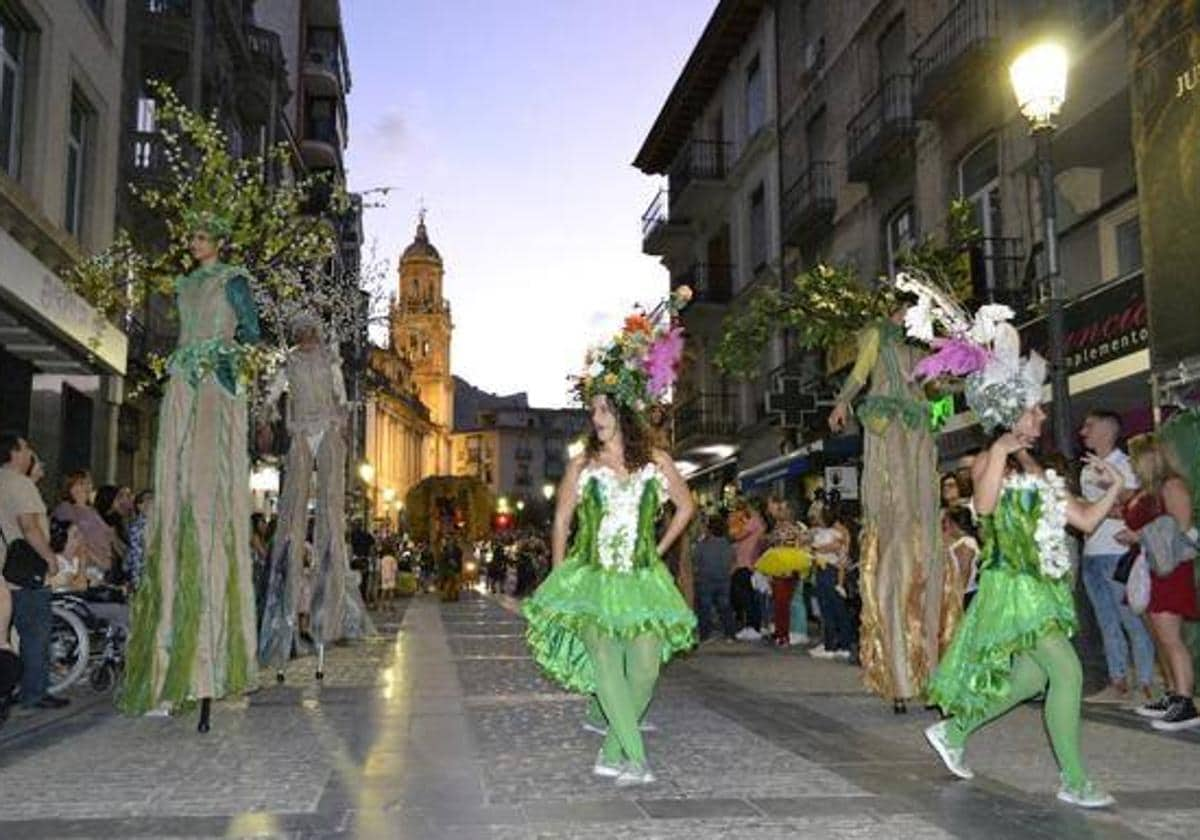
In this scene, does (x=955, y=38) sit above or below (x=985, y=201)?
above

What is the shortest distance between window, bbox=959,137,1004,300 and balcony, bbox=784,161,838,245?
576 cm

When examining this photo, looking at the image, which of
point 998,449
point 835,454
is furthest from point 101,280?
point 835,454

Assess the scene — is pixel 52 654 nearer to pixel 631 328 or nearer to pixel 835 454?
pixel 631 328

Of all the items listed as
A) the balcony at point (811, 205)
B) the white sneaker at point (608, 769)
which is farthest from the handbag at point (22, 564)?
the balcony at point (811, 205)

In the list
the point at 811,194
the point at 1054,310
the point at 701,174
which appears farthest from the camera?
the point at 701,174

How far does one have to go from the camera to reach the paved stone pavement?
490cm

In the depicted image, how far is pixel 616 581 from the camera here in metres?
5.93

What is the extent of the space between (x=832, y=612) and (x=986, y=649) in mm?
7716

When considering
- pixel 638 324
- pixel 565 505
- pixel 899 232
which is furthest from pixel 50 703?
pixel 899 232

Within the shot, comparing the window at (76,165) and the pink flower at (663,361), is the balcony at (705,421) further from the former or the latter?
the pink flower at (663,361)

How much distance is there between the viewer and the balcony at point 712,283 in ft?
108

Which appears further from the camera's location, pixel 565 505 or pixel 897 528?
pixel 897 528

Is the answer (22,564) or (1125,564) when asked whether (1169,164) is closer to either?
(1125,564)

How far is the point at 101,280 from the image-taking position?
47.0 ft
